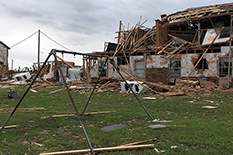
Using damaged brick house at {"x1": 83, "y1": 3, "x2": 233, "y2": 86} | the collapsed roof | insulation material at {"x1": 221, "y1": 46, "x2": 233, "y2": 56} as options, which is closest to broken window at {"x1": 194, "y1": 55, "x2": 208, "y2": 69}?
damaged brick house at {"x1": 83, "y1": 3, "x2": 233, "y2": 86}

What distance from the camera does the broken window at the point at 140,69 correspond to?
59.9ft

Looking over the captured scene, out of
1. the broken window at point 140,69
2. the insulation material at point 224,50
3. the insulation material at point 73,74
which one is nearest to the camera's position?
the insulation material at point 224,50

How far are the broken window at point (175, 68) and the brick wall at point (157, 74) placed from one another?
2.01 feet

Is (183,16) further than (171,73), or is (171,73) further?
(183,16)

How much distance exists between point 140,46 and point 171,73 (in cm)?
570

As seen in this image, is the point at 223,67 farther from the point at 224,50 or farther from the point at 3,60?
the point at 3,60

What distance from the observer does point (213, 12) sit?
57.5 ft

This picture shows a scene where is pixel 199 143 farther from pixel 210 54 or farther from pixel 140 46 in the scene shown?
pixel 140 46

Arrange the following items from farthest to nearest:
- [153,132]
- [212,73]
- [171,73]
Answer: [171,73] → [212,73] → [153,132]

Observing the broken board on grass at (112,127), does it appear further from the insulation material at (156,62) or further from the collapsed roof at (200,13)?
the collapsed roof at (200,13)

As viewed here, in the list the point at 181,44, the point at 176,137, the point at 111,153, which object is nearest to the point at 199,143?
the point at 176,137

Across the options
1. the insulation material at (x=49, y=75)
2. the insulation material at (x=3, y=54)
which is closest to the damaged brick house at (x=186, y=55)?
the insulation material at (x=49, y=75)

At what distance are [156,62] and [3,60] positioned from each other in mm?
26533

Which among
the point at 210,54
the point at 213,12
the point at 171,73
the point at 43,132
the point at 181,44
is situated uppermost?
the point at 213,12
